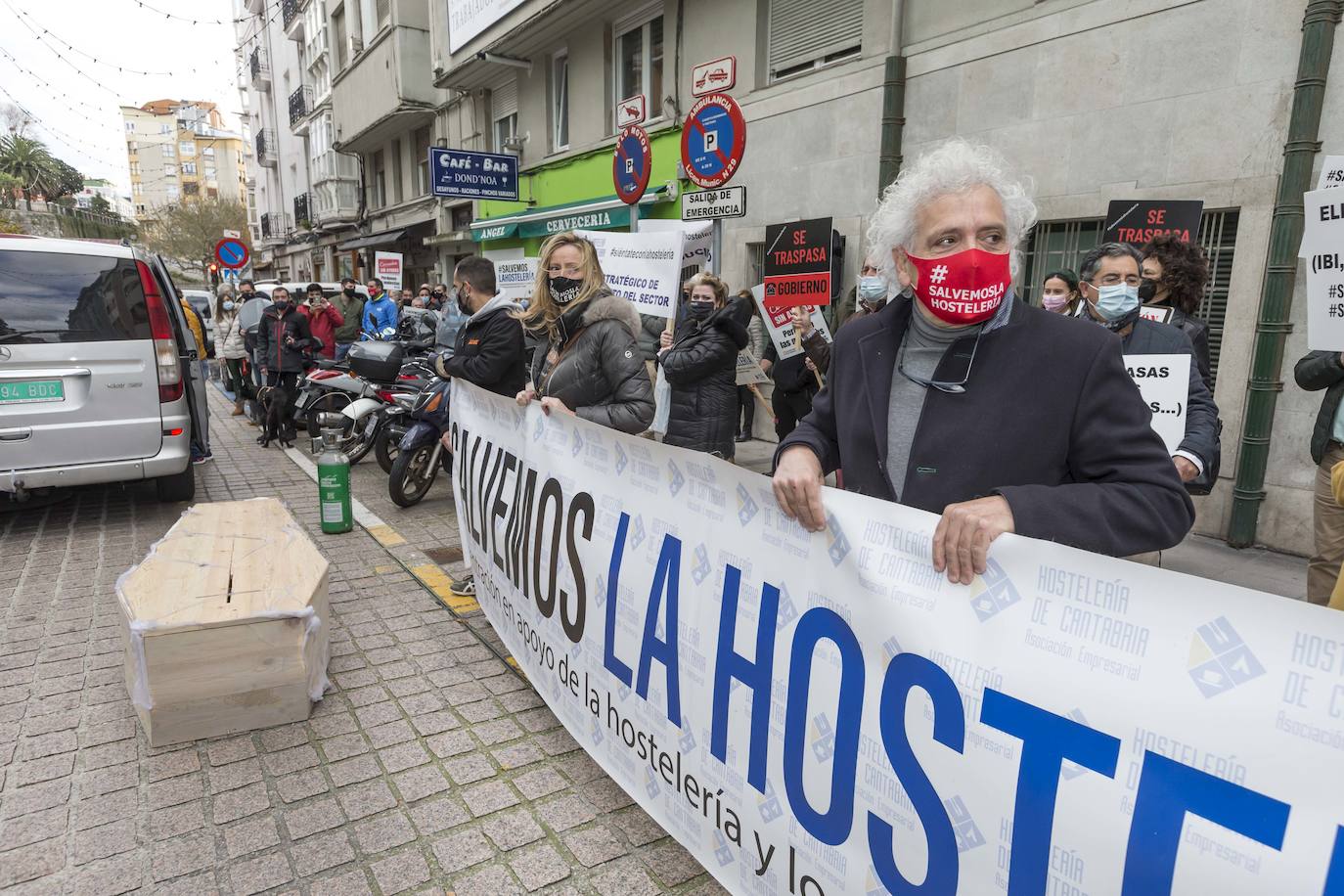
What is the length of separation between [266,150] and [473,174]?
32.4 meters

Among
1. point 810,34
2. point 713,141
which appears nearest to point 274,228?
point 810,34

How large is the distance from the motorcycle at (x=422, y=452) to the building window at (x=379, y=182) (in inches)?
854

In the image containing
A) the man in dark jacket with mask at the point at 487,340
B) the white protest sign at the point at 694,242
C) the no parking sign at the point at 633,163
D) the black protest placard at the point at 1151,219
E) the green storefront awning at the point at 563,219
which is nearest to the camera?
the man in dark jacket with mask at the point at 487,340

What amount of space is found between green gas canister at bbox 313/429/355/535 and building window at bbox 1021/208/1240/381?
233 inches

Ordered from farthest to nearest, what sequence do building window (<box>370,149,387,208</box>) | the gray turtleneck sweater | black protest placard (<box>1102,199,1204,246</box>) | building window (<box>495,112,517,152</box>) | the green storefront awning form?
building window (<box>370,149,387,208</box>), building window (<box>495,112,517,152</box>), the green storefront awning, black protest placard (<box>1102,199,1204,246</box>), the gray turtleneck sweater

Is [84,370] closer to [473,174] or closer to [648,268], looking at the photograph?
[648,268]

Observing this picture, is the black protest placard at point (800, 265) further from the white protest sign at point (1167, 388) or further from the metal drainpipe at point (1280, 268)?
the metal drainpipe at point (1280, 268)

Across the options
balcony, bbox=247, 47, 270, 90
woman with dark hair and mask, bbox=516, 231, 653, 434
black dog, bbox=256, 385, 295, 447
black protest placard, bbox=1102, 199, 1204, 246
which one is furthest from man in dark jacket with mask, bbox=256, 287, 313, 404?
balcony, bbox=247, 47, 270, 90

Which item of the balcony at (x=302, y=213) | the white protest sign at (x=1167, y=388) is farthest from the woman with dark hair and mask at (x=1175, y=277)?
the balcony at (x=302, y=213)

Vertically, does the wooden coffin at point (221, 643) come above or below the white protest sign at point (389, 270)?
below

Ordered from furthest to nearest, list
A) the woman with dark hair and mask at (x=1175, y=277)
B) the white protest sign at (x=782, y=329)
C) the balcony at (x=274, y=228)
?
the balcony at (x=274, y=228) < the white protest sign at (x=782, y=329) < the woman with dark hair and mask at (x=1175, y=277)

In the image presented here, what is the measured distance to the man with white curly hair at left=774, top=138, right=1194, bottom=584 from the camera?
151 centimetres

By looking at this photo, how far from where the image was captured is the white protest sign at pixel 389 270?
619 inches

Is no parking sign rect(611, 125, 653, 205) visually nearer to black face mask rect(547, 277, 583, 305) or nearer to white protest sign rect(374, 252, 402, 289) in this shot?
black face mask rect(547, 277, 583, 305)
